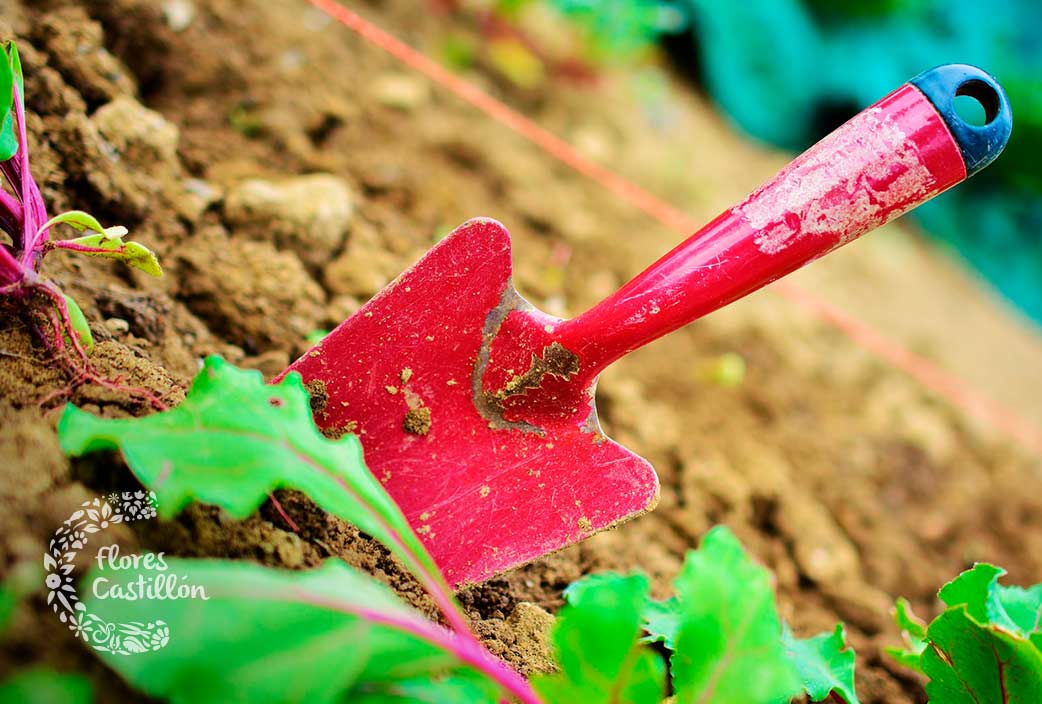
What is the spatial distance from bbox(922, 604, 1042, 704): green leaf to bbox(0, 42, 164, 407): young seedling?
0.86m

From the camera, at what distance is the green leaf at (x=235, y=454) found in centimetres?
64

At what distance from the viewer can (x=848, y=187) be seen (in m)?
0.84

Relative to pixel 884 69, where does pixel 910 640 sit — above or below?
below

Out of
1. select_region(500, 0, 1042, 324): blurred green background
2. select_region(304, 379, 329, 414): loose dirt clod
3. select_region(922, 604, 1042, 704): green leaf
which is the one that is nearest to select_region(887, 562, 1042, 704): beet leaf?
select_region(922, 604, 1042, 704): green leaf

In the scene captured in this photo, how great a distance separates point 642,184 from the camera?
225 centimetres

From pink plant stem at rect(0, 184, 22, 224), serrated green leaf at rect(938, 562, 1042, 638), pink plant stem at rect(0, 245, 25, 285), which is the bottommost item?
serrated green leaf at rect(938, 562, 1042, 638)

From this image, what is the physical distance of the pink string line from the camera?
1885 millimetres

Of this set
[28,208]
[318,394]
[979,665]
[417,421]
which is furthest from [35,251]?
[979,665]

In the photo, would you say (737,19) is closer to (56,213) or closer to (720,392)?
(720,392)

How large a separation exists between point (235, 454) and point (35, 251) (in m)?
0.41

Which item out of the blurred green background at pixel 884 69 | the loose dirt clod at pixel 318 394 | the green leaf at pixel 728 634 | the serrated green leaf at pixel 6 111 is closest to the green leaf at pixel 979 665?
the green leaf at pixel 728 634

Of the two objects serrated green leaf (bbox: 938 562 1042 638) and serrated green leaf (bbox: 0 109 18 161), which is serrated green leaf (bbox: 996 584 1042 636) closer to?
serrated green leaf (bbox: 938 562 1042 638)

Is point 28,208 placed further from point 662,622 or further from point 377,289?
point 662,622

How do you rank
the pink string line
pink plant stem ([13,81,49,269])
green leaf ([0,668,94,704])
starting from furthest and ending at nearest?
1. the pink string line
2. pink plant stem ([13,81,49,269])
3. green leaf ([0,668,94,704])
